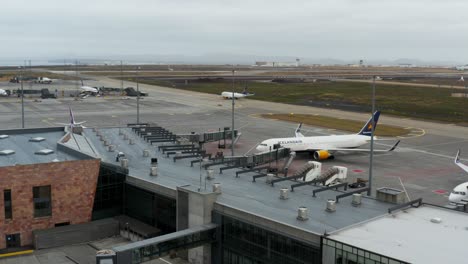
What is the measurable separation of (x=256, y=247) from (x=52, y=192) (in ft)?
66.3

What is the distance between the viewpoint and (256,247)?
37375 millimetres

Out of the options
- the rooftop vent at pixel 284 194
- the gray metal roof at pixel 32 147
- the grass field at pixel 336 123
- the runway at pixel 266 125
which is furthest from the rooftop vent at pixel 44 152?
the grass field at pixel 336 123

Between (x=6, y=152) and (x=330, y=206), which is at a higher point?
(x=6, y=152)

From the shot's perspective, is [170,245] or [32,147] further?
[32,147]

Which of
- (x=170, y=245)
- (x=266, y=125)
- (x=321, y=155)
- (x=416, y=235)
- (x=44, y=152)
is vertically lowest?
(x=321, y=155)

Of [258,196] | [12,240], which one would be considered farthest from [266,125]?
[12,240]

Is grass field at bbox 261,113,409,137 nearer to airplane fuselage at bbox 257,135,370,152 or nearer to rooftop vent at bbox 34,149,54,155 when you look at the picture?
airplane fuselage at bbox 257,135,370,152

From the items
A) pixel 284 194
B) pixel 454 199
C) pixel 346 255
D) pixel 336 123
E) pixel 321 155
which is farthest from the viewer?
pixel 336 123

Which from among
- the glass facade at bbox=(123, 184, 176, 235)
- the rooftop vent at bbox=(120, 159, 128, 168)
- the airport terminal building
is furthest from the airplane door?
the rooftop vent at bbox=(120, 159, 128, 168)

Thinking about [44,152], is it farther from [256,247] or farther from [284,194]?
[256,247]

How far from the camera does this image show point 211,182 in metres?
47.8

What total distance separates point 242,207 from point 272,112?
111 m

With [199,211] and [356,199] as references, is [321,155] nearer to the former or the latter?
[356,199]

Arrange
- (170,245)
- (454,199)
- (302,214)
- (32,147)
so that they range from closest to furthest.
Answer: (302,214)
(170,245)
(454,199)
(32,147)
